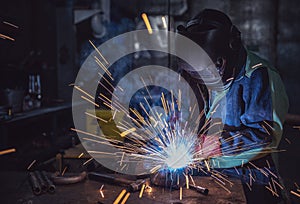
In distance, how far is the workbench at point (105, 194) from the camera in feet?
5.68

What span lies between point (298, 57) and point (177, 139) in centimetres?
433

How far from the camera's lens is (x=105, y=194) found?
183cm

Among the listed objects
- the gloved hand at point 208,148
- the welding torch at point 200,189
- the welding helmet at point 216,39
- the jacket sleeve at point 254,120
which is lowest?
the welding torch at point 200,189

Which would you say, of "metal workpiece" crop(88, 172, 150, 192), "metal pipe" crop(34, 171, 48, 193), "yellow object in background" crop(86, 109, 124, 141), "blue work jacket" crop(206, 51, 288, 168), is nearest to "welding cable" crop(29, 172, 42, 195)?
"metal pipe" crop(34, 171, 48, 193)

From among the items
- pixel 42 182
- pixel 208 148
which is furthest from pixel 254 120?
pixel 42 182

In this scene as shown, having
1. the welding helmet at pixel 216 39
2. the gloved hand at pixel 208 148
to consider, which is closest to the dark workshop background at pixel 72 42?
the welding helmet at pixel 216 39

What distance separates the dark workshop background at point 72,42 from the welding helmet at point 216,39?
2469 mm

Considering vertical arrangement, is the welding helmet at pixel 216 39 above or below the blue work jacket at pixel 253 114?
above

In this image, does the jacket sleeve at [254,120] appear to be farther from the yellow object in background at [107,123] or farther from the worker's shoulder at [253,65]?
the yellow object in background at [107,123]

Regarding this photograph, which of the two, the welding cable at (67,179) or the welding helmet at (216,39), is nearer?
the welding cable at (67,179)

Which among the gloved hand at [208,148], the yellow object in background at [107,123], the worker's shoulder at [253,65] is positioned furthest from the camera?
the yellow object in background at [107,123]

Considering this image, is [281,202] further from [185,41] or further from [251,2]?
[251,2]

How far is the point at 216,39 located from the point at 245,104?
1.87ft

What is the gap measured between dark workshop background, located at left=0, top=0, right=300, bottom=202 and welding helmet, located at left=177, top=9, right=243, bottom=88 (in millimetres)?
2469
